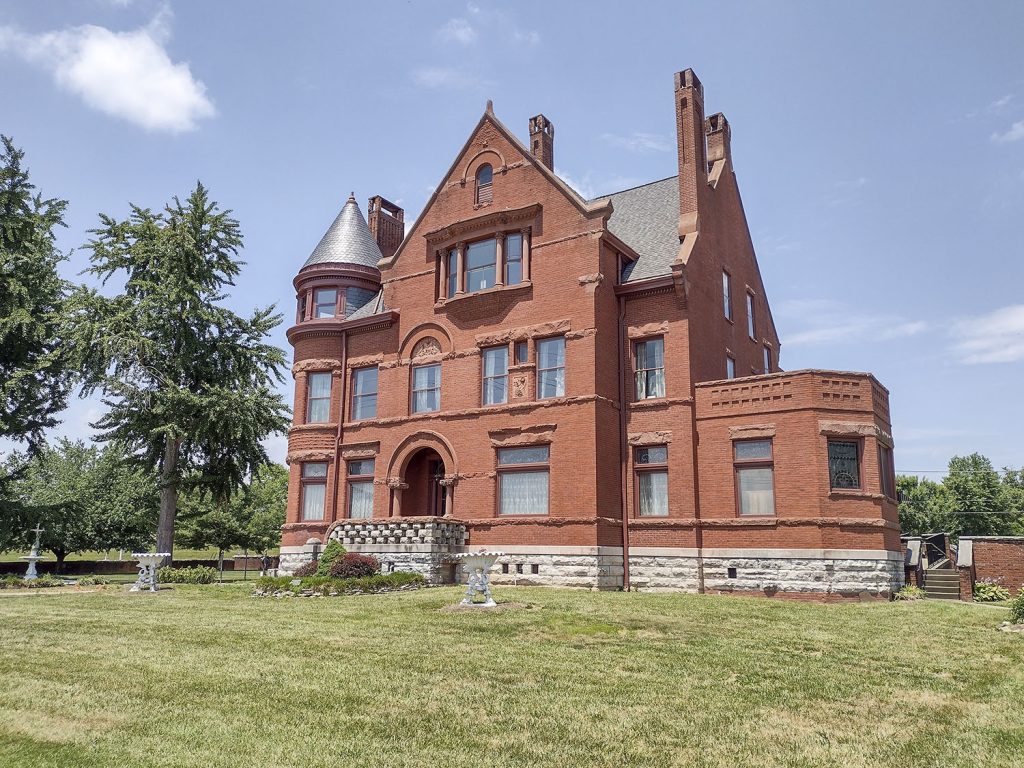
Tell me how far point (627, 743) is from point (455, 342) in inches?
897

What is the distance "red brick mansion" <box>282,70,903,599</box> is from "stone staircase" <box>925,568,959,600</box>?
161cm

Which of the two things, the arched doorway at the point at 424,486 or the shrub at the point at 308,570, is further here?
the arched doorway at the point at 424,486

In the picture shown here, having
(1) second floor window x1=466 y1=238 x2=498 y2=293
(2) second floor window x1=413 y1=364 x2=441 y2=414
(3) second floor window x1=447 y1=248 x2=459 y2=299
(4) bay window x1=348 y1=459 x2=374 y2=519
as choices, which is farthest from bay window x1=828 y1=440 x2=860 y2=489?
(4) bay window x1=348 y1=459 x2=374 y2=519

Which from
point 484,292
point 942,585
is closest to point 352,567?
point 484,292

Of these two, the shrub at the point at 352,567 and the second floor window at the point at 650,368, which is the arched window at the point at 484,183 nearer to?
the second floor window at the point at 650,368

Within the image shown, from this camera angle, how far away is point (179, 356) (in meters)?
35.3

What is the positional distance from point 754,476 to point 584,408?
5592mm

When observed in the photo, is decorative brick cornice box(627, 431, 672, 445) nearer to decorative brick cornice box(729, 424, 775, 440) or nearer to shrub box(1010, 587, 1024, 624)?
decorative brick cornice box(729, 424, 775, 440)

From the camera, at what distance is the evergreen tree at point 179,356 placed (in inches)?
1348

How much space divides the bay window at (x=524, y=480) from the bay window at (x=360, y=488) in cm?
623

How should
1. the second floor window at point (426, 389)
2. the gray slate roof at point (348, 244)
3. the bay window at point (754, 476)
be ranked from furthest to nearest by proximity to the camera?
the gray slate roof at point (348, 244), the second floor window at point (426, 389), the bay window at point (754, 476)

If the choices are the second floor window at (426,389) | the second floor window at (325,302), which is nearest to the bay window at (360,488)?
the second floor window at (426,389)

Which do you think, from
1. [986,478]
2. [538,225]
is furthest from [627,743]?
[986,478]

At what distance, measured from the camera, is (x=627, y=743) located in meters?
6.93
